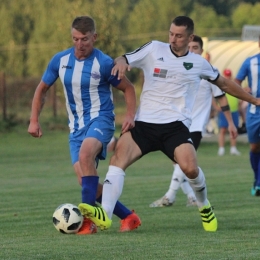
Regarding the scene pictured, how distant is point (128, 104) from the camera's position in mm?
8477

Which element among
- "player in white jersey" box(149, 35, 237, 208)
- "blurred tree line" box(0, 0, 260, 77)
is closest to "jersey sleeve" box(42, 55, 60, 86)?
"player in white jersey" box(149, 35, 237, 208)

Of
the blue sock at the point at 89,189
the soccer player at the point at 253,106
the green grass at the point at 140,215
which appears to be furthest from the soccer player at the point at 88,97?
the soccer player at the point at 253,106

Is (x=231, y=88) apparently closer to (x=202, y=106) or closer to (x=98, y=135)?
(x=98, y=135)

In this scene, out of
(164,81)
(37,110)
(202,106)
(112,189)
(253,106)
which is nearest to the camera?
(112,189)

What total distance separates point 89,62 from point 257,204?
3.54 m

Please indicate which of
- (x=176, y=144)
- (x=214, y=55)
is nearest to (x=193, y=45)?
(x=176, y=144)

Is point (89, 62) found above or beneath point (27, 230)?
above

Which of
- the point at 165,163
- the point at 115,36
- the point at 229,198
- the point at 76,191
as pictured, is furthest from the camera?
the point at 115,36

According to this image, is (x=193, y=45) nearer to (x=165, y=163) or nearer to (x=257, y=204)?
(x=257, y=204)

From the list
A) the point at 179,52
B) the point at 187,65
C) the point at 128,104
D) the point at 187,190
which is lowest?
the point at 187,190

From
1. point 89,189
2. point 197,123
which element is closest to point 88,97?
point 89,189

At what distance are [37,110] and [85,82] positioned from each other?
0.56 metres

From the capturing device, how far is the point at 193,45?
11.0 metres

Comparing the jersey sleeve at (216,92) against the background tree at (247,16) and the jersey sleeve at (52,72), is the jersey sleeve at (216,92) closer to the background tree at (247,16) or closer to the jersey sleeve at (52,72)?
the jersey sleeve at (52,72)
